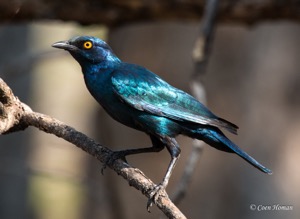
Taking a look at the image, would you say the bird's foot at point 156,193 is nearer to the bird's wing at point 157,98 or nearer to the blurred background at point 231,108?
the bird's wing at point 157,98

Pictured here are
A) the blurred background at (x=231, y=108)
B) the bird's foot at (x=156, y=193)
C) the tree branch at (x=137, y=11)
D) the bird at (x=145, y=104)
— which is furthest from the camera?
the blurred background at (x=231, y=108)

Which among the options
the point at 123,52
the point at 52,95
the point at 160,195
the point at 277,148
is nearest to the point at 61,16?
the point at 123,52

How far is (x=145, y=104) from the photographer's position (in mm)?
4934

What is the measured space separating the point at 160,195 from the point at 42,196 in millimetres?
9458

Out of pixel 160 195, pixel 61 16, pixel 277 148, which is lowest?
pixel 160 195

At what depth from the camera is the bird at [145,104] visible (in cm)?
484

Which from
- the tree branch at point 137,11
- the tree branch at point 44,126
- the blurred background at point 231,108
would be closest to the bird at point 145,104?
the tree branch at point 44,126

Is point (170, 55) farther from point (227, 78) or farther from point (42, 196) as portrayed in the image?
point (42, 196)

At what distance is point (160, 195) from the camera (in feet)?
13.9

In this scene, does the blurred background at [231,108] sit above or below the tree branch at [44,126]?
above

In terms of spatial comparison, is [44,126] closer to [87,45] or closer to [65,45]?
[65,45]

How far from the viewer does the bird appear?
15.9 feet

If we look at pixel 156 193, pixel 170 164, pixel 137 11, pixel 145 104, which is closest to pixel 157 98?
pixel 145 104

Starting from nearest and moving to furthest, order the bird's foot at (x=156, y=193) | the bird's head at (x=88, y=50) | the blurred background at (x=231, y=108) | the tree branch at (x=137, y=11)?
the bird's foot at (x=156, y=193) → the bird's head at (x=88, y=50) → the tree branch at (x=137, y=11) → the blurred background at (x=231, y=108)
